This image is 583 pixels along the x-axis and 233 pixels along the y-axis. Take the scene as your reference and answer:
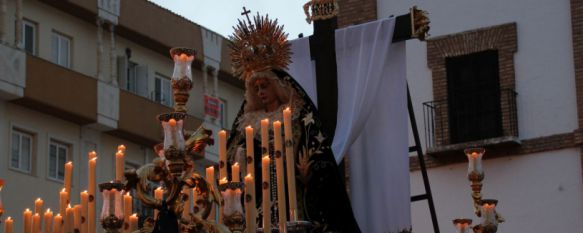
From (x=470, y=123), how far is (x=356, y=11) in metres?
2.16

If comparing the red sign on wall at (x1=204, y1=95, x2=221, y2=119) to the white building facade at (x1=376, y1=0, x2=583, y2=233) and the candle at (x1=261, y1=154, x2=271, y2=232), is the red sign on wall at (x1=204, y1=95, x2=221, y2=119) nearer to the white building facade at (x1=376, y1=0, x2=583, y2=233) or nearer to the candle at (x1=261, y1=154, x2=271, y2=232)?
the white building facade at (x1=376, y1=0, x2=583, y2=233)

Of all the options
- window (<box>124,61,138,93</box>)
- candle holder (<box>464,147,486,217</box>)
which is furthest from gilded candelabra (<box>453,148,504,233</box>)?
window (<box>124,61,138,93</box>)

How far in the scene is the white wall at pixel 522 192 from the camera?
21078mm

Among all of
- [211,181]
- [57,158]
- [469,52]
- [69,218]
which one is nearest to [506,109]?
[469,52]

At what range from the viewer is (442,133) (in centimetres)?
2194

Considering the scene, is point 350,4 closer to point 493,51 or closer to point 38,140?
point 493,51

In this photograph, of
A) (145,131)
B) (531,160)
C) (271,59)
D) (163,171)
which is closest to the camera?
(163,171)

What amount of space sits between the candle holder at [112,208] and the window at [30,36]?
2000cm

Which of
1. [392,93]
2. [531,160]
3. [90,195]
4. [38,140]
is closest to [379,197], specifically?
[392,93]

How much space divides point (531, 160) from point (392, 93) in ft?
25.1

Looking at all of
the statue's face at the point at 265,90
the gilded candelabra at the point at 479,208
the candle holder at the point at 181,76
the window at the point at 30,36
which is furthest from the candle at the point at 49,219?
the window at the point at 30,36

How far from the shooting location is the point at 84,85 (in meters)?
30.3

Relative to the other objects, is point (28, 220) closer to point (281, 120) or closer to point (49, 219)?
point (49, 219)

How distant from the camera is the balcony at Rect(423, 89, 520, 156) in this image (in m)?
21.5
